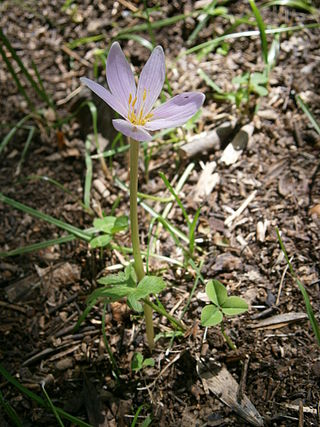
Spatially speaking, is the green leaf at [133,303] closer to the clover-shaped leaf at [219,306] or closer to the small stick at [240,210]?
the clover-shaped leaf at [219,306]

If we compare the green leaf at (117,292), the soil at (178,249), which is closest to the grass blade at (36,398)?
the soil at (178,249)

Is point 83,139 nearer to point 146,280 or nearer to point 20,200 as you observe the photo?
point 20,200

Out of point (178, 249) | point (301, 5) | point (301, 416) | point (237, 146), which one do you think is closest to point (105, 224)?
point (178, 249)

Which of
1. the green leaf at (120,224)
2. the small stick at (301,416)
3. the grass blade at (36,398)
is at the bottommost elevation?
the small stick at (301,416)

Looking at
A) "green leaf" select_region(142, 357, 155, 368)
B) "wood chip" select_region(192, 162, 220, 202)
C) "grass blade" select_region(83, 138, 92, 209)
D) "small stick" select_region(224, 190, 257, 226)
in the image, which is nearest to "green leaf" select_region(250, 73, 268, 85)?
"wood chip" select_region(192, 162, 220, 202)

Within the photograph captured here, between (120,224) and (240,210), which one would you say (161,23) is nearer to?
(240,210)

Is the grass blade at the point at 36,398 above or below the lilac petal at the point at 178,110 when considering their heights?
below
